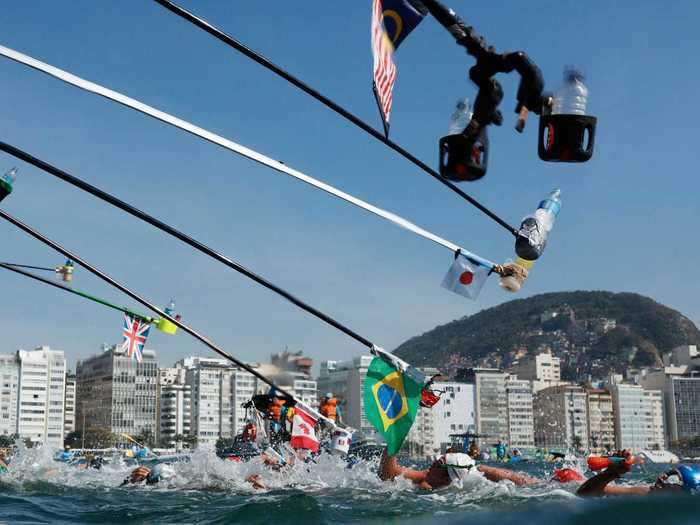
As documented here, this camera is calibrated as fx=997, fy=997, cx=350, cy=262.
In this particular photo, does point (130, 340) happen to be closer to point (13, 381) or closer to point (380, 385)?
point (380, 385)

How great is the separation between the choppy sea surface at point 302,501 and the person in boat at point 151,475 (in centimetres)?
18

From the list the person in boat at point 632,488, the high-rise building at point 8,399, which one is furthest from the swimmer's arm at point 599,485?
the high-rise building at point 8,399

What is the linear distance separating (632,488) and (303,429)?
6.27 m

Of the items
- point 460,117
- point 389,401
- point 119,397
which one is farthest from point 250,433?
point 119,397

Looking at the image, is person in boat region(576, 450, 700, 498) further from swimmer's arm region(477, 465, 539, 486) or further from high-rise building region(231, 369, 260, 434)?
high-rise building region(231, 369, 260, 434)

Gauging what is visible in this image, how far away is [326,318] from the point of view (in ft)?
36.2

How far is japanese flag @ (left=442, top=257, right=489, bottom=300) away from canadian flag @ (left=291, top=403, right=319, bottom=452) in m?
5.64

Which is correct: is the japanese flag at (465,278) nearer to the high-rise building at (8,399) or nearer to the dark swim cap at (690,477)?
the dark swim cap at (690,477)

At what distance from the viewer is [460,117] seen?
778cm

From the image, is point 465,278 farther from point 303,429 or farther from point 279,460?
point 279,460

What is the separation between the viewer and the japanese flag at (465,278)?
11469mm

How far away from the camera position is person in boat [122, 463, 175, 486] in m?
19.0

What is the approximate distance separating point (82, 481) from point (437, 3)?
58.5 ft

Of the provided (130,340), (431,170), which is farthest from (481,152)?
(130,340)
